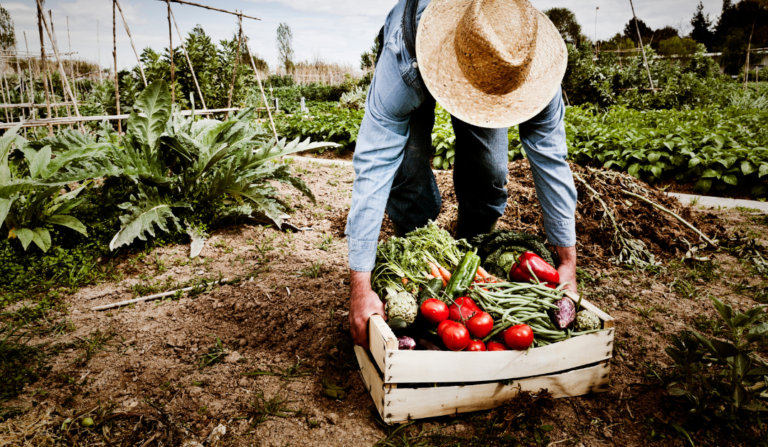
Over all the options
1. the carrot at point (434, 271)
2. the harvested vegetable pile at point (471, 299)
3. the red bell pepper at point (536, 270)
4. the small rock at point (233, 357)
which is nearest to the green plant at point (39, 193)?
the small rock at point (233, 357)

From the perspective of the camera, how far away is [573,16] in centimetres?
4025

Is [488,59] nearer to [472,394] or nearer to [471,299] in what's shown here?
[471,299]

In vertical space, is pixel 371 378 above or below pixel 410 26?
below

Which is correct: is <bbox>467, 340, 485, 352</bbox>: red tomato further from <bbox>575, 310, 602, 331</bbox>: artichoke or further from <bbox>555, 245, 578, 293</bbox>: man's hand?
<bbox>555, 245, 578, 293</bbox>: man's hand

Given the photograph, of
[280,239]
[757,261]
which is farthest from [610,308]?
[280,239]

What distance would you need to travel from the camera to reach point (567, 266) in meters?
2.05

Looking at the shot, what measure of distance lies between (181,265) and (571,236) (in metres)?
2.51

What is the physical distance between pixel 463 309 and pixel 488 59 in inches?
38.5

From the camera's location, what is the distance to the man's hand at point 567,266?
6.55 ft

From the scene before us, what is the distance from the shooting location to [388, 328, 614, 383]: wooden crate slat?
57.7 inches

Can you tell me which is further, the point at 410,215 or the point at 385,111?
the point at 410,215

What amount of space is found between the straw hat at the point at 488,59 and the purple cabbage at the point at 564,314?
A: 77cm

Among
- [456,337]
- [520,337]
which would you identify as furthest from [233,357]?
[520,337]

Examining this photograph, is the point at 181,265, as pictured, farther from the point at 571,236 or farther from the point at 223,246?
the point at 571,236
